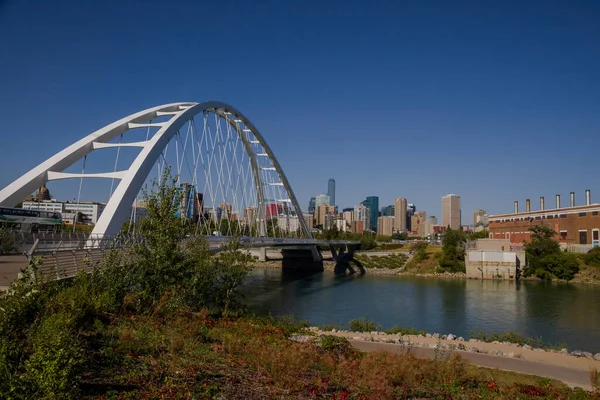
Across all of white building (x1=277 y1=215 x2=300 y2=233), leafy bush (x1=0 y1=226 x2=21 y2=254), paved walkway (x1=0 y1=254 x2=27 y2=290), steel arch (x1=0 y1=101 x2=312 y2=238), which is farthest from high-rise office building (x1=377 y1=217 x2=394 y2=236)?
leafy bush (x1=0 y1=226 x2=21 y2=254)

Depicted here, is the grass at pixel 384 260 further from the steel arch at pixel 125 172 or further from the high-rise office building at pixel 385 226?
the high-rise office building at pixel 385 226

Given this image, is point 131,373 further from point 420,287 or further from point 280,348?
point 420,287

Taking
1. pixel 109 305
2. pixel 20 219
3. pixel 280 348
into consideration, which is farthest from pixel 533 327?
pixel 20 219

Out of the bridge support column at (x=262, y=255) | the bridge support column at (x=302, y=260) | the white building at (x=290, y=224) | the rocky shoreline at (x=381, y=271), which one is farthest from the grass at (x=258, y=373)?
the bridge support column at (x=262, y=255)

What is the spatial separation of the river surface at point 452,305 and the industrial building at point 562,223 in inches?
428

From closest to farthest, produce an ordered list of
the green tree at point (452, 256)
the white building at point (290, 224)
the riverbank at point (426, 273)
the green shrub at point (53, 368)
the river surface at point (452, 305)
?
1. the green shrub at point (53, 368)
2. the river surface at point (452, 305)
3. the riverbank at point (426, 273)
4. the green tree at point (452, 256)
5. the white building at point (290, 224)

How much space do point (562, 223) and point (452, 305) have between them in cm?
3320

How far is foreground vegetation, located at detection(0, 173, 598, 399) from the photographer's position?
5953 mm

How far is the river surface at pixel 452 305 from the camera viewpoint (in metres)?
22.2

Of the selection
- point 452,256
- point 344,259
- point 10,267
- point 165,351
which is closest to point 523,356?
point 165,351

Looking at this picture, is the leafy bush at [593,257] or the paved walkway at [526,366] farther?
the leafy bush at [593,257]

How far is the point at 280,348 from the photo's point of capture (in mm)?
9398

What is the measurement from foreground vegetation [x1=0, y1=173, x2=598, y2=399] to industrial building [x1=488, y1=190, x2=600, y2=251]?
48692 millimetres

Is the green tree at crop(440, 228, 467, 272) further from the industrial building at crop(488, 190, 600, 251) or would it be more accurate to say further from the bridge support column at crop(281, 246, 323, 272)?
the bridge support column at crop(281, 246, 323, 272)
